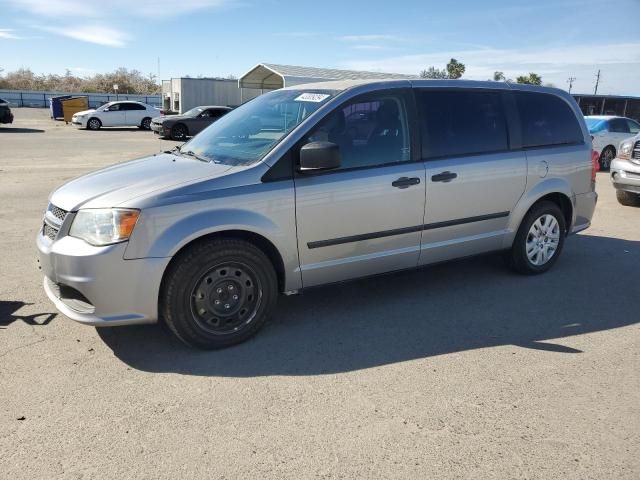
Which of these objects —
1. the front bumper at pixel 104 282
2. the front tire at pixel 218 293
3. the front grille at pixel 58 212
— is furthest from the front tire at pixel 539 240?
the front grille at pixel 58 212

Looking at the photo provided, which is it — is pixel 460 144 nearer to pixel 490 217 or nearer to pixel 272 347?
pixel 490 217

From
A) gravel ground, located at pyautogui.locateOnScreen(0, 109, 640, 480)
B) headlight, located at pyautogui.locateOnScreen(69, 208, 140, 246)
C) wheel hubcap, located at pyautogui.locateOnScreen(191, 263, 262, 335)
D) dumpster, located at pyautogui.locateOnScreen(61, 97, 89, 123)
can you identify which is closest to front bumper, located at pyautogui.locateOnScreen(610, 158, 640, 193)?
gravel ground, located at pyautogui.locateOnScreen(0, 109, 640, 480)

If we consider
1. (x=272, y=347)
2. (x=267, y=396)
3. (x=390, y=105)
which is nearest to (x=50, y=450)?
(x=267, y=396)

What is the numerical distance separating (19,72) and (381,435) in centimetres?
10366

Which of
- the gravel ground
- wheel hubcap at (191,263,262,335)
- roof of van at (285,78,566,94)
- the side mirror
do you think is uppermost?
roof of van at (285,78,566,94)

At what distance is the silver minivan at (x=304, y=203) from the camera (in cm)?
348

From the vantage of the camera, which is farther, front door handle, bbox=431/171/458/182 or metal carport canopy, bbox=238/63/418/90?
metal carport canopy, bbox=238/63/418/90

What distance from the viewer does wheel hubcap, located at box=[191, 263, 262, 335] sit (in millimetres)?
3709

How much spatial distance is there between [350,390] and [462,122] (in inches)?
107

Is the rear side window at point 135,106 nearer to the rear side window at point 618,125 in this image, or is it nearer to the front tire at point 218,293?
the rear side window at point 618,125

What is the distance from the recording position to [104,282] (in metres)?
3.39

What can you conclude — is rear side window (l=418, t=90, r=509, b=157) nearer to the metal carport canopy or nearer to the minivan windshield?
the minivan windshield

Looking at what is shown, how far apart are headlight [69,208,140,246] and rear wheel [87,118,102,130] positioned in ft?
92.6

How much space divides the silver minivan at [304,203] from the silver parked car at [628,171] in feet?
15.5
